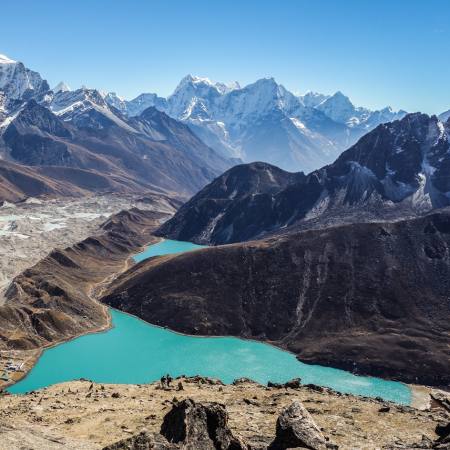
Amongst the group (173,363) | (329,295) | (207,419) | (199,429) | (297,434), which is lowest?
(173,363)

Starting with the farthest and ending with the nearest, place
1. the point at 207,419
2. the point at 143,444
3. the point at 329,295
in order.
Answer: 1. the point at 329,295
2. the point at 207,419
3. the point at 143,444

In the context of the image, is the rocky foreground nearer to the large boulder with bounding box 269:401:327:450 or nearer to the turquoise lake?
the large boulder with bounding box 269:401:327:450

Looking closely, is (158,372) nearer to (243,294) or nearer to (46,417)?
(243,294)

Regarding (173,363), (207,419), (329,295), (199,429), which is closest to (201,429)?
(199,429)

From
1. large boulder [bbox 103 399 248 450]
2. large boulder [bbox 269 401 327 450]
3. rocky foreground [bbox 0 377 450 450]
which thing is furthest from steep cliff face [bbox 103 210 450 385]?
large boulder [bbox 103 399 248 450]

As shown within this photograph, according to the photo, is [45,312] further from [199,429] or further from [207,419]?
[199,429]

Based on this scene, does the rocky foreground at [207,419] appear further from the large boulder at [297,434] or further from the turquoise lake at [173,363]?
the turquoise lake at [173,363]

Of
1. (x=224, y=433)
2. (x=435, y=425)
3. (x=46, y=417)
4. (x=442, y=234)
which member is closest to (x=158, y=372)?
(x=46, y=417)
